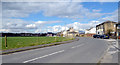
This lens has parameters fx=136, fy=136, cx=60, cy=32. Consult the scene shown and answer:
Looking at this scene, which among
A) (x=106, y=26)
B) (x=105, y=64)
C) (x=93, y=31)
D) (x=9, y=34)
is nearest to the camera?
(x=105, y=64)

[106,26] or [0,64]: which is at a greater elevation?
[106,26]

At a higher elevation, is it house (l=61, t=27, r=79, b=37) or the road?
house (l=61, t=27, r=79, b=37)

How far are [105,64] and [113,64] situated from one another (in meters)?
0.51

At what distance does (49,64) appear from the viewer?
8.02 metres

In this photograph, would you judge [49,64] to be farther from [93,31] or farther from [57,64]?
[93,31]

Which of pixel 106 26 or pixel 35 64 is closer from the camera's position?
pixel 35 64

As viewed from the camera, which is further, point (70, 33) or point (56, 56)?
point (70, 33)

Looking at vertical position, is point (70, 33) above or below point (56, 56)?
above

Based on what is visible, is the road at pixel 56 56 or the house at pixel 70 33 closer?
the road at pixel 56 56

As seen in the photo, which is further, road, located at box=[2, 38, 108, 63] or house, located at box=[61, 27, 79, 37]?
house, located at box=[61, 27, 79, 37]

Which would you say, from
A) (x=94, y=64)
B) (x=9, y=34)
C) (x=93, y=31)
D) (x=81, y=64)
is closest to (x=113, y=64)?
(x=94, y=64)

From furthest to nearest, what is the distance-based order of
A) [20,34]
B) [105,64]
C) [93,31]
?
[93,31] < [20,34] < [105,64]

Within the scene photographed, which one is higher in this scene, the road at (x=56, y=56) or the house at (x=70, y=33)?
the house at (x=70, y=33)

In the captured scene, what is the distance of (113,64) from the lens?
26.3ft
